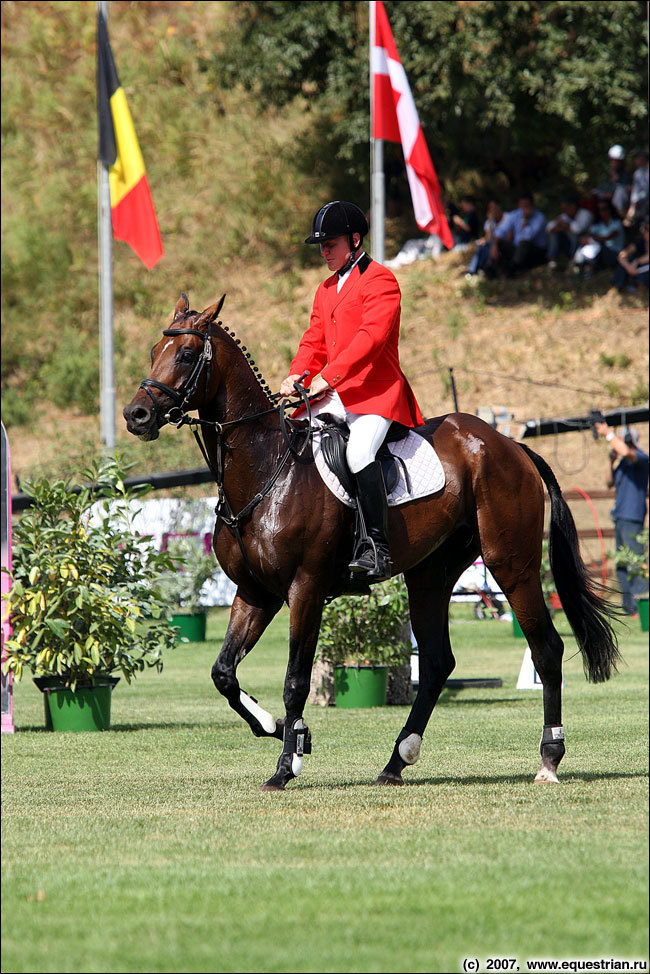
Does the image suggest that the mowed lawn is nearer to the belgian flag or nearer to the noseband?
the noseband

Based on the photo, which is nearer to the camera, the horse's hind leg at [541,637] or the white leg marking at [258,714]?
the white leg marking at [258,714]

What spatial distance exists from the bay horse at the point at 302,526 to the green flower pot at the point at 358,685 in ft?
10.2

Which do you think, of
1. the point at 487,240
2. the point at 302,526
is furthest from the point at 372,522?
the point at 487,240

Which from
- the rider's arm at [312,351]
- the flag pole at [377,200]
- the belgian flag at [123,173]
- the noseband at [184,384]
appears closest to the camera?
the noseband at [184,384]

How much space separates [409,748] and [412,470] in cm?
134

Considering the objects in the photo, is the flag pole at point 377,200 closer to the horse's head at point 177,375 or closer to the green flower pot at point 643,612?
the green flower pot at point 643,612

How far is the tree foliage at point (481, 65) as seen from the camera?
2350 centimetres

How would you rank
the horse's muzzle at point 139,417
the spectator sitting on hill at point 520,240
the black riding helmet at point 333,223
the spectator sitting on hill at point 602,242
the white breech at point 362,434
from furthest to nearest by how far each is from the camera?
the spectator sitting on hill at point 520,240
the spectator sitting on hill at point 602,242
the black riding helmet at point 333,223
the white breech at point 362,434
the horse's muzzle at point 139,417

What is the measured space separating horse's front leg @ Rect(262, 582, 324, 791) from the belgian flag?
12384 millimetres

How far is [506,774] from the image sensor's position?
263 inches

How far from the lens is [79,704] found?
8.70m

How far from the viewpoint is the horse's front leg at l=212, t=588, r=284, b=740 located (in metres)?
6.27

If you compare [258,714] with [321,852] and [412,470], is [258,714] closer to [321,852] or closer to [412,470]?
[412,470]

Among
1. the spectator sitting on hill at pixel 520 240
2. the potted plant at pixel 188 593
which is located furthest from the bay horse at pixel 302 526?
the spectator sitting on hill at pixel 520 240
